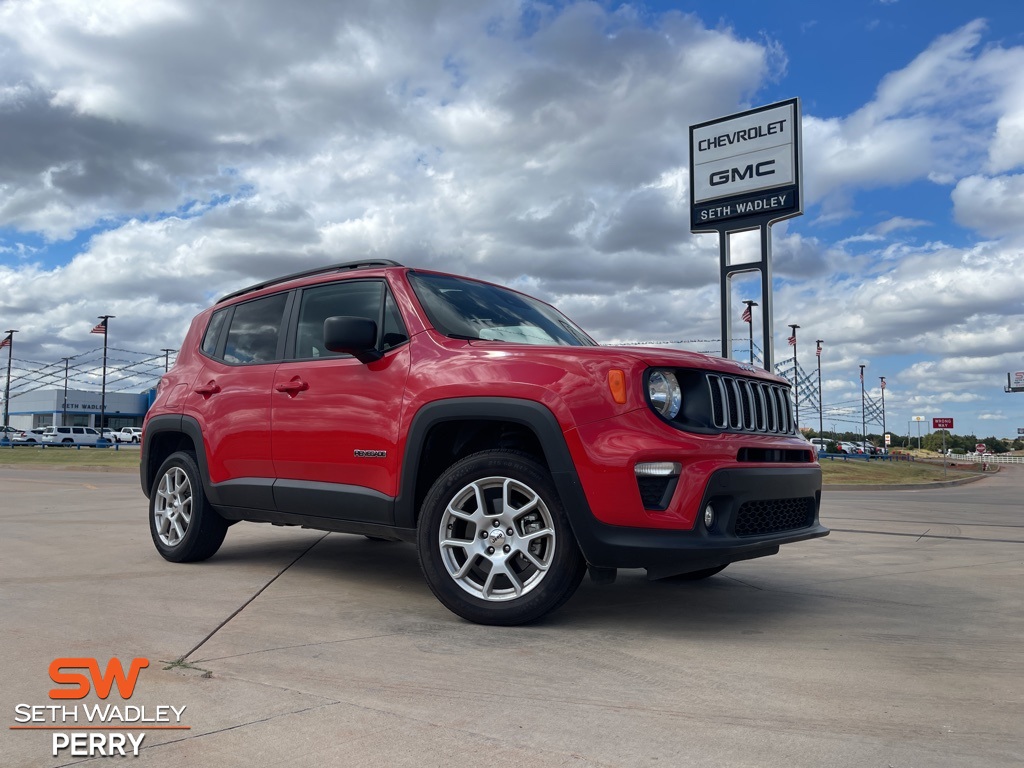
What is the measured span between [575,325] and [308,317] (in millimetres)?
1938

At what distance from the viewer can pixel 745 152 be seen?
→ 21453 mm

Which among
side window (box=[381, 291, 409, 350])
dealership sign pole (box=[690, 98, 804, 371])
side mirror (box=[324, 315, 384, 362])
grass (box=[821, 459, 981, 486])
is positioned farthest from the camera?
grass (box=[821, 459, 981, 486])

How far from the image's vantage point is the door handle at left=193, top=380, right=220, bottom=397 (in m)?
5.85

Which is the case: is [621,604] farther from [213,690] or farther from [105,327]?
[105,327]

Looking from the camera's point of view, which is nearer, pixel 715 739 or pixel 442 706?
pixel 715 739

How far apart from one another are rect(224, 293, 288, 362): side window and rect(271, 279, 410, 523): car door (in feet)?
0.82

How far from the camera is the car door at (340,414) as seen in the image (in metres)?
4.63

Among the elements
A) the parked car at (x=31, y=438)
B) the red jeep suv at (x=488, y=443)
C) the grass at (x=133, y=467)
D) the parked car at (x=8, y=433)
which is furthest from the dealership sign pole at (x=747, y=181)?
the parked car at (x=8, y=433)

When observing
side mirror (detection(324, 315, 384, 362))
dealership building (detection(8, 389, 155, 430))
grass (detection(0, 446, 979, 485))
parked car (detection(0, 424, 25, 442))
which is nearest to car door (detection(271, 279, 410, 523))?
side mirror (detection(324, 315, 384, 362))

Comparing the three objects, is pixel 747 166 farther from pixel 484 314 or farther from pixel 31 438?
pixel 31 438

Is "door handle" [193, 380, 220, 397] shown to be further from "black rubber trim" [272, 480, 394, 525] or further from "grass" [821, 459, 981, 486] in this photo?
"grass" [821, 459, 981, 486]

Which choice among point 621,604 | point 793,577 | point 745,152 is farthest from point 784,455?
point 745,152

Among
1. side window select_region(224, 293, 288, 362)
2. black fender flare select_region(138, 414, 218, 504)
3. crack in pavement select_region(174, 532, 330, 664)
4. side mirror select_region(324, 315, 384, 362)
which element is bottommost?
crack in pavement select_region(174, 532, 330, 664)

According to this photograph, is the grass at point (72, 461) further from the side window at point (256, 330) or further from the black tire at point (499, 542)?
the black tire at point (499, 542)
